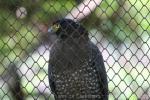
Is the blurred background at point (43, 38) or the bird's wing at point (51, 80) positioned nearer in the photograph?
the blurred background at point (43, 38)

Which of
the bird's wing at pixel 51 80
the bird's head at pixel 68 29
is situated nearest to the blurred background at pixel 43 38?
the bird's head at pixel 68 29

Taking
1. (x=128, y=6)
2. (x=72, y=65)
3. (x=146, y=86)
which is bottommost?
(x=146, y=86)

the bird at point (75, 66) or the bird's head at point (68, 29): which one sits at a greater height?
the bird's head at point (68, 29)

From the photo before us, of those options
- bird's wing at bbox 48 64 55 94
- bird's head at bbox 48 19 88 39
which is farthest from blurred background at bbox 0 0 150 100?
bird's wing at bbox 48 64 55 94

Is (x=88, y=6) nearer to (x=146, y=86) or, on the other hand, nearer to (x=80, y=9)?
(x=80, y=9)

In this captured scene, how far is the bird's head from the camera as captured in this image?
156cm

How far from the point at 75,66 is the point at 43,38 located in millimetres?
166

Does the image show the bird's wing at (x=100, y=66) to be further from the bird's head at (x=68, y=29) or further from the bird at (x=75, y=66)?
the bird's head at (x=68, y=29)

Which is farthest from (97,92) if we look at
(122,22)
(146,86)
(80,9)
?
(80,9)

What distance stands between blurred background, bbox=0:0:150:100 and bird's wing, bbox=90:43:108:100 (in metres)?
0.12

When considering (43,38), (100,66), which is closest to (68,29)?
(43,38)

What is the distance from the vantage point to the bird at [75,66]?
1566mm

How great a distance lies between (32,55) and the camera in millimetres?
1525

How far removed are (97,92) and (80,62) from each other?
198 millimetres
